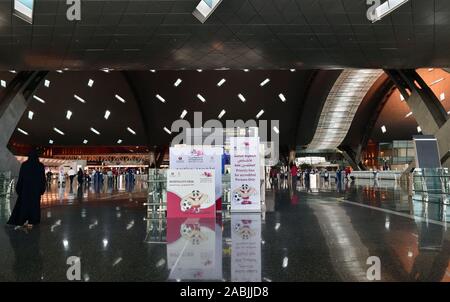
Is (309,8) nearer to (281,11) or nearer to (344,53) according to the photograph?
(281,11)

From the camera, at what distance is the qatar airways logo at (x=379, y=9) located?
16.4 meters

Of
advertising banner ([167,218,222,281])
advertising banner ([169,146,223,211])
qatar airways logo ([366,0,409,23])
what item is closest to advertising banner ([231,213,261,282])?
advertising banner ([167,218,222,281])

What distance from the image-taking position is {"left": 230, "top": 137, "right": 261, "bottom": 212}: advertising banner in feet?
36.2

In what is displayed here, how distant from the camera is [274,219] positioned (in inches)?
378

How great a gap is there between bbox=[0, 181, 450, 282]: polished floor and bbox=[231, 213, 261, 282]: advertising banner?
0.04 feet

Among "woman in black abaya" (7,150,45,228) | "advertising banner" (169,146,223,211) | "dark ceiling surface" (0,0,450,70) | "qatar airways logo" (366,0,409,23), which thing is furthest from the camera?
"dark ceiling surface" (0,0,450,70)

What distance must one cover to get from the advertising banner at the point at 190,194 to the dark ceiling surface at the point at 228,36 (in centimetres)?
900

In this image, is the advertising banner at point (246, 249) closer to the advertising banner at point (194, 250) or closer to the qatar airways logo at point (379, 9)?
the advertising banner at point (194, 250)

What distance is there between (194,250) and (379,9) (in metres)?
15.1

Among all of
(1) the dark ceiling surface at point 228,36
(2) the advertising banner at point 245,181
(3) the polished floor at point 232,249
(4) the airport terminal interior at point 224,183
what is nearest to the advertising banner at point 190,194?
(4) the airport terminal interior at point 224,183

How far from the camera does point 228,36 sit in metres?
19.0

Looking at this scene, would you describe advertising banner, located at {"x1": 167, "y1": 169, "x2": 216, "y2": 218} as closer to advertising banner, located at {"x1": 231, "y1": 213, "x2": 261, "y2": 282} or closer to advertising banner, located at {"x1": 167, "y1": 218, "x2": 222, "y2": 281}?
advertising banner, located at {"x1": 231, "y1": 213, "x2": 261, "y2": 282}

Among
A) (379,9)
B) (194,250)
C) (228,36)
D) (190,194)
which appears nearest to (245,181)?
(190,194)

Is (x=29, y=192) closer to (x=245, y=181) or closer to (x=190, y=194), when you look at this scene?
(x=190, y=194)
